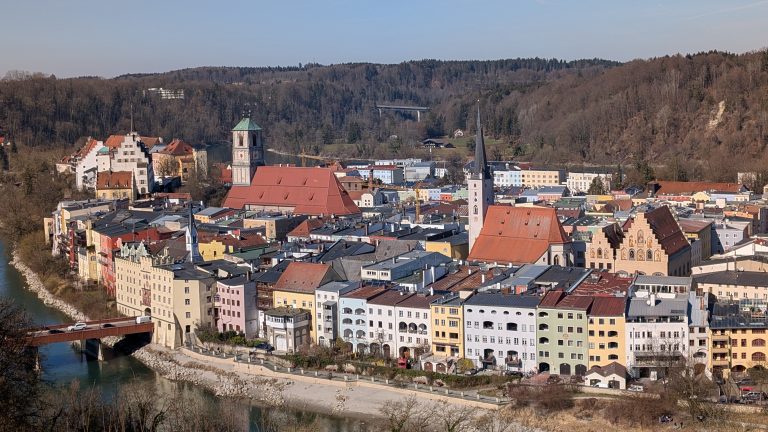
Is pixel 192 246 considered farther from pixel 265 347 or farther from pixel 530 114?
pixel 530 114

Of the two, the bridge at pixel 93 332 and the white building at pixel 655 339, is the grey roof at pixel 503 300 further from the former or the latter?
the bridge at pixel 93 332

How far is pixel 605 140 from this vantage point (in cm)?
5812

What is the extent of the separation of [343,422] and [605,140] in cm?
4428

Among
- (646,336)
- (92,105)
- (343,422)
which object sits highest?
(92,105)

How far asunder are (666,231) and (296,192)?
11.8 m

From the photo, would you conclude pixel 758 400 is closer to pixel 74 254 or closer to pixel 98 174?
pixel 74 254

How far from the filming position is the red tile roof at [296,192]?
29.7 metres

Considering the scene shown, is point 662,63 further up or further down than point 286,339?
further up

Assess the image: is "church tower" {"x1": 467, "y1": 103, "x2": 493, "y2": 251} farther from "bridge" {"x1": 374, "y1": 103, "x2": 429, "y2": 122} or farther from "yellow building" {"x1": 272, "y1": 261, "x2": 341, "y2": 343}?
"bridge" {"x1": 374, "y1": 103, "x2": 429, "y2": 122}

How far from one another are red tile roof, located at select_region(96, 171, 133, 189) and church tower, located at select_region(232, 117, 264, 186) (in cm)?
416

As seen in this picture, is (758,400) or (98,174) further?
(98,174)

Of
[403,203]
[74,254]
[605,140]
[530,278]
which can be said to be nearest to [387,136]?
[605,140]

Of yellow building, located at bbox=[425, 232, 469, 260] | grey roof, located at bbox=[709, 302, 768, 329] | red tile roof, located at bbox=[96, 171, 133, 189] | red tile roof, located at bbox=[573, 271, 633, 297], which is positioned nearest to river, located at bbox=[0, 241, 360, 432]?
red tile roof, located at bbox=[573, 271, 633, 297]

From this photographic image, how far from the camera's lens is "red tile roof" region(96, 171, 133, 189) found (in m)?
35.0
